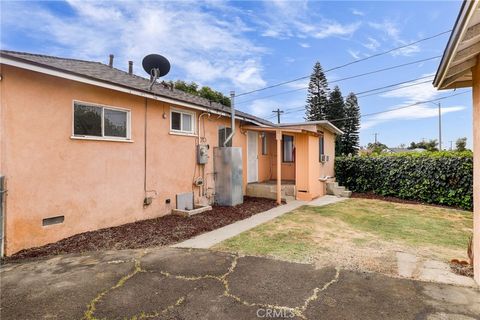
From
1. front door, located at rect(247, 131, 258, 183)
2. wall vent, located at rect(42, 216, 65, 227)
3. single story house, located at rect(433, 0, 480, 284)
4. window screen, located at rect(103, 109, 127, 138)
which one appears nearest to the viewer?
single story house, located at rect(433, 0, 480, 284)

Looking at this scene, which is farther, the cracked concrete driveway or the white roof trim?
the white roof trim

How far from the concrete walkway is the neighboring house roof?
16.4 feet

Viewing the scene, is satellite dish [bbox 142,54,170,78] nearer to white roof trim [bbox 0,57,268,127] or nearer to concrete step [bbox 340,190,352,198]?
white roof trim [bbox 0,57,268,127]

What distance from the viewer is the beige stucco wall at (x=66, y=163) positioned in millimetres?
5016

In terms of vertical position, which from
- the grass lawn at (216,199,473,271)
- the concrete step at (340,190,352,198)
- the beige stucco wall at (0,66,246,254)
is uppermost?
the beige stucco wall at (0,66,246,254)

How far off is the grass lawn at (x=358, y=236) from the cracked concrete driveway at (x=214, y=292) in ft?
2.52

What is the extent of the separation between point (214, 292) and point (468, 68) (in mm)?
4943

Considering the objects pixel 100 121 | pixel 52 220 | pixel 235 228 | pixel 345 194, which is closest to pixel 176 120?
pixel 100 121

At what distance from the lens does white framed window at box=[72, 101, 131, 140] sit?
6.11 m

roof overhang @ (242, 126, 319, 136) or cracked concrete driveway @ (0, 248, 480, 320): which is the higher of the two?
roof overhang @ (242, 126, 319, 136)

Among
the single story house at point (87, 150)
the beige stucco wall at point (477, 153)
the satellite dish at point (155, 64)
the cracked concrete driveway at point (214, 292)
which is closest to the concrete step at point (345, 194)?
the single story house at point (87, 150)

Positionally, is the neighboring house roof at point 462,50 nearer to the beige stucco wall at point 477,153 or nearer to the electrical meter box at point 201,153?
the beige stucco wall at point 477,153

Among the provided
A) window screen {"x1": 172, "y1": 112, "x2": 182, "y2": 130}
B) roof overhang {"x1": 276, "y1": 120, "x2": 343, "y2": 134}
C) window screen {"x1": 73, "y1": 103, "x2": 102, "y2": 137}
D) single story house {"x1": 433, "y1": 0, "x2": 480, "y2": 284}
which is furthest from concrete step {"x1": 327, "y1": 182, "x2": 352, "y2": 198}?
window screen {"x1": 73, "y1": 103, "x2": 102, "y2": 137}

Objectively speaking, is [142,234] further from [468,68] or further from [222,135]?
[468,68]
